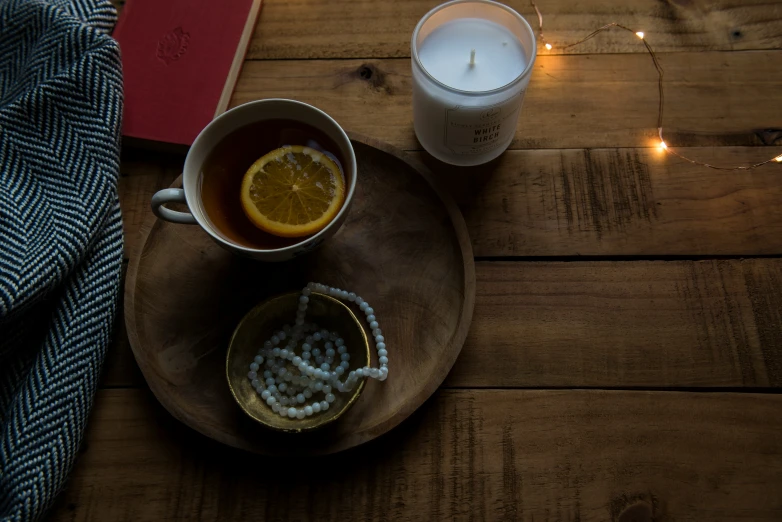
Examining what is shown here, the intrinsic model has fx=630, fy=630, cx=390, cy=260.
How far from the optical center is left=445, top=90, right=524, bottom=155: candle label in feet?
2.09

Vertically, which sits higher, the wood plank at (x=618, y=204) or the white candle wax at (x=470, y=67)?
the white candle wax at (x=470, y=67)

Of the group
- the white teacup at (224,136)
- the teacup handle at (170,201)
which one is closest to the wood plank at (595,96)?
the white teacup at (224,136)

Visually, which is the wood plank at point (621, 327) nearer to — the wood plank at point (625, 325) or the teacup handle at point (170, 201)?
the wood plank at point (625, 325)

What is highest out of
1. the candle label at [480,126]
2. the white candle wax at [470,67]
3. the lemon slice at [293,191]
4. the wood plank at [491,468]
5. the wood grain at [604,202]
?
the white candle wax at [470,67]

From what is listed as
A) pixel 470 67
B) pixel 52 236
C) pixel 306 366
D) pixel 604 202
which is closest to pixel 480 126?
pixel 470 67

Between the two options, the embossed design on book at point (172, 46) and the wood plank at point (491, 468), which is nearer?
the wood plank at point (491, 468)

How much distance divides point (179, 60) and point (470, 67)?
0.37 metres

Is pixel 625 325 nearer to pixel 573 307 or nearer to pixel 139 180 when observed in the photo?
pixel 573 307

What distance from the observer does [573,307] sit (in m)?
0.67

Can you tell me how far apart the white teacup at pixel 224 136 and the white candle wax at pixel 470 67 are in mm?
103

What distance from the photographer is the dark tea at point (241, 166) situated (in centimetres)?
64

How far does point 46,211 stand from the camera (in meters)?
0.66

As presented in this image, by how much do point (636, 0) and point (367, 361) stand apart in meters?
0.57

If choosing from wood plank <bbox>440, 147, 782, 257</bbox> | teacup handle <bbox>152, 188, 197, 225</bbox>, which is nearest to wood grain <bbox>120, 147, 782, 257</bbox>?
wood plank <bbox>440, 147, 782, 257</bbox>
